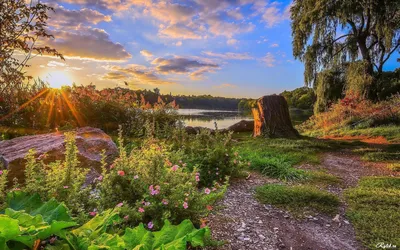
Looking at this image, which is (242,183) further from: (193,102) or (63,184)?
(193,102)

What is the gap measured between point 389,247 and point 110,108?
24.0ft

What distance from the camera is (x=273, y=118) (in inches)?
378

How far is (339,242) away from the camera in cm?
253

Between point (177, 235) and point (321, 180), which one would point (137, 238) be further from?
point (321, 180)

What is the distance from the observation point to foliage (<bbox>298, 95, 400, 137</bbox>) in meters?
11.9

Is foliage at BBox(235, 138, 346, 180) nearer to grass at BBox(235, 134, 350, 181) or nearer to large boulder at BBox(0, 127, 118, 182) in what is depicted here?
grass at BBox(235, 134, 350, 181)

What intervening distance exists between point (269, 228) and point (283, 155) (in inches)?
148

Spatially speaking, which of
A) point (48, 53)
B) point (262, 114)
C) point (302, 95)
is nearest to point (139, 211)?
point (48, 53)

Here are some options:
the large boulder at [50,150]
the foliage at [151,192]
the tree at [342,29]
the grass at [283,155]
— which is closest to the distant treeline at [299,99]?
the tree at [342,29]

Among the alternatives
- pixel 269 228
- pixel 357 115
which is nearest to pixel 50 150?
pixel 269 228

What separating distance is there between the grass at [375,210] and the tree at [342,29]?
1212 cm

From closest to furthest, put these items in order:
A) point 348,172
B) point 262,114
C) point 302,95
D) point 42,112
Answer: point 348,172
point 42,112
point 262,114
point 302,95

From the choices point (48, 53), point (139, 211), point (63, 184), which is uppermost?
point (48, 53)

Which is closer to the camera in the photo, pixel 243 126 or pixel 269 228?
pixel 269 228
